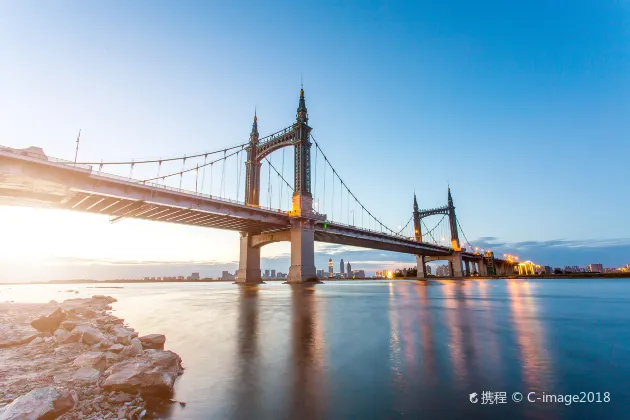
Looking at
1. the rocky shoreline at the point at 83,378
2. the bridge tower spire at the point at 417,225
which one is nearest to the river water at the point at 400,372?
the rocky shoreline at the point at 83,378

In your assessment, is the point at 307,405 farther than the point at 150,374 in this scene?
No

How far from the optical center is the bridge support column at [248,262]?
2290 inches

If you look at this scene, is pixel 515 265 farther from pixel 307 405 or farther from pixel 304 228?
pixel 307 405

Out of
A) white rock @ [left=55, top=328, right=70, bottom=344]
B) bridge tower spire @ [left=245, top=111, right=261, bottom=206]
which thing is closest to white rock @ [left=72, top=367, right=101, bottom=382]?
white rock @ [left=55, top=328, right=70, bottom=344]

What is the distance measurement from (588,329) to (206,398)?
12398mm

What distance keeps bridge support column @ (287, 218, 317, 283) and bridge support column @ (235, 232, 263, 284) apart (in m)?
12.7

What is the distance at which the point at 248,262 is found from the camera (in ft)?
191

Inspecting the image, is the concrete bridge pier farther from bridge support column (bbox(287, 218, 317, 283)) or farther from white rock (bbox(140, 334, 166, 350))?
white rock (bbox(140, 334, 166, 350))

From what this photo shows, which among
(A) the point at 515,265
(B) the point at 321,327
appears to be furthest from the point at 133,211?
(A) the point at 515,265

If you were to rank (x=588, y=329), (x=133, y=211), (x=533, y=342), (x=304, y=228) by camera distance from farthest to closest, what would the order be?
1. (x=304, y=228)
2. (x=133, y=211)
3. (x=588, y=329)
4. (x=533, y=342)

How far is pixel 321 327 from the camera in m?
10.2

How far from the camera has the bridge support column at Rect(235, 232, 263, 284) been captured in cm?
5816

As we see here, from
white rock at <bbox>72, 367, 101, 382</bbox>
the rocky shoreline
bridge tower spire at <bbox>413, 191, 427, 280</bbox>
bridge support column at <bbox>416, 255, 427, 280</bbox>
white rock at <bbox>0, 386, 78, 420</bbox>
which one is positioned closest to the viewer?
white rock at <bbox>0, 386, 78, 420</bbox>

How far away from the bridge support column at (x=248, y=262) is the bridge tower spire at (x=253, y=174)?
883 centimetres
